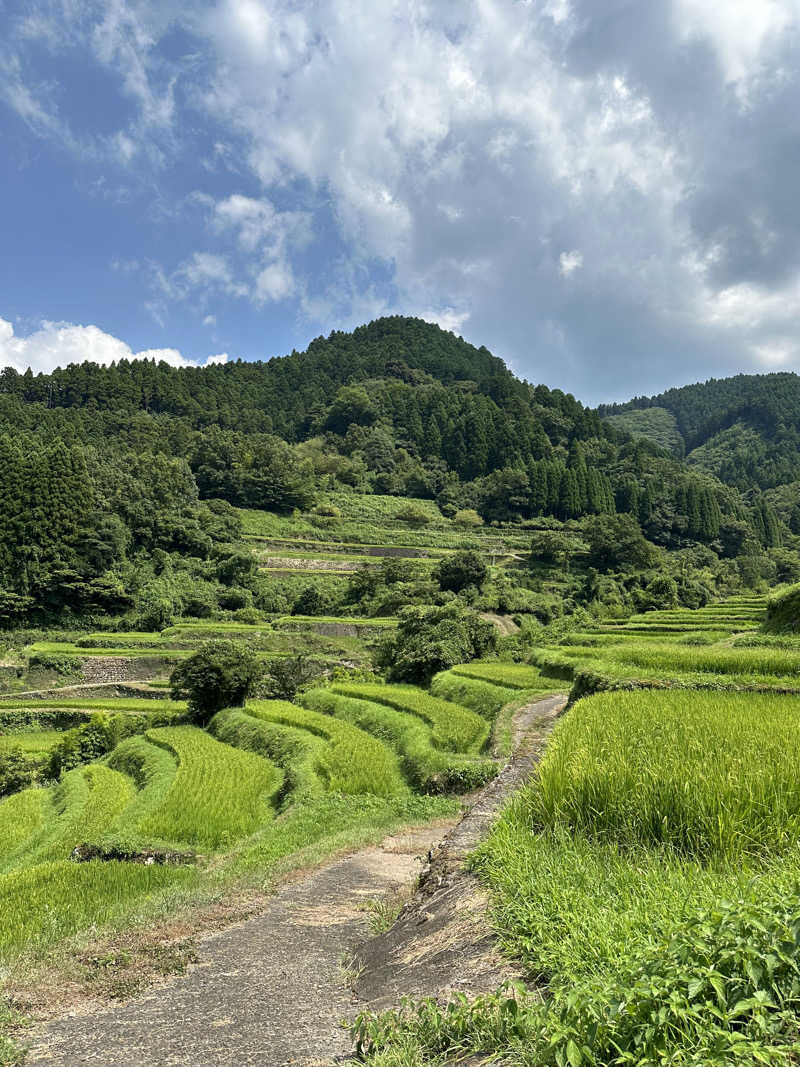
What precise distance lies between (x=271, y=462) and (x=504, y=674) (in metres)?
61.7

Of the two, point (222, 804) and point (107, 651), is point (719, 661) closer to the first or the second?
point (222, 804)

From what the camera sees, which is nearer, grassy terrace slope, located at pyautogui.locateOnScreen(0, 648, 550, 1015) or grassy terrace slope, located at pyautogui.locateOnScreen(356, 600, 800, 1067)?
grassy terrace slope, located at pyautogui.locateOnScreen(356, 600, 800, 1067)

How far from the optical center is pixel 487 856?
227 inches

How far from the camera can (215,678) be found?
26281mm

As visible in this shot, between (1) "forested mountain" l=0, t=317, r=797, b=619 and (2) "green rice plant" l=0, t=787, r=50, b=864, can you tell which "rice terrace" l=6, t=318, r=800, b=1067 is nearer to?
(2) "green rice plant" l=0, t=787, r=50, b=864

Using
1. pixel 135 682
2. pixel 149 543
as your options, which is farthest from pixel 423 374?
pixel 135 682

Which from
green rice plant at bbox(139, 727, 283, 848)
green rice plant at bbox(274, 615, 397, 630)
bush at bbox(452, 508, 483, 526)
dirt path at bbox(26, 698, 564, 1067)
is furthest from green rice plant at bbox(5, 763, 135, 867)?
bush at bbox(452, 508, 483, 526)

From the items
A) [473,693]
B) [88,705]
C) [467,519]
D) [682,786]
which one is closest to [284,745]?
[473,693]

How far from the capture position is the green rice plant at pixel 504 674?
939 inches

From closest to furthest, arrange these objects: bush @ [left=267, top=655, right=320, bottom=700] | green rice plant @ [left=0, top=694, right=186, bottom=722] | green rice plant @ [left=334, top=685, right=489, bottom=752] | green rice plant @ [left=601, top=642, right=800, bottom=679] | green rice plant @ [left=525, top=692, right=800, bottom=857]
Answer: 1. green rice plant @ [left=525, top=692, right=800, bottom=857]
2. green rice plant @ [left=601, top=642, right=800, bottom=679]
3. green rice plant @ [left=334, top=685, right=489, bottom=752]
4. bush @ [left=267, top=655, right=320, bottom=700]
5. green rice plant @ [left=0, top=694, right=186, bottom=722]

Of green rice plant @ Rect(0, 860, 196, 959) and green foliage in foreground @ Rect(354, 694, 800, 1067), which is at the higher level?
green foliage in foreground @ Rect(354, 694, 800, 1067)

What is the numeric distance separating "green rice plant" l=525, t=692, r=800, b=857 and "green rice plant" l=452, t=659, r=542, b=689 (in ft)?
52.2

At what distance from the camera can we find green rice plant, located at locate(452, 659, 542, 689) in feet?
78.3

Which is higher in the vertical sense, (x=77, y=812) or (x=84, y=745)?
(x=77, y=812)
